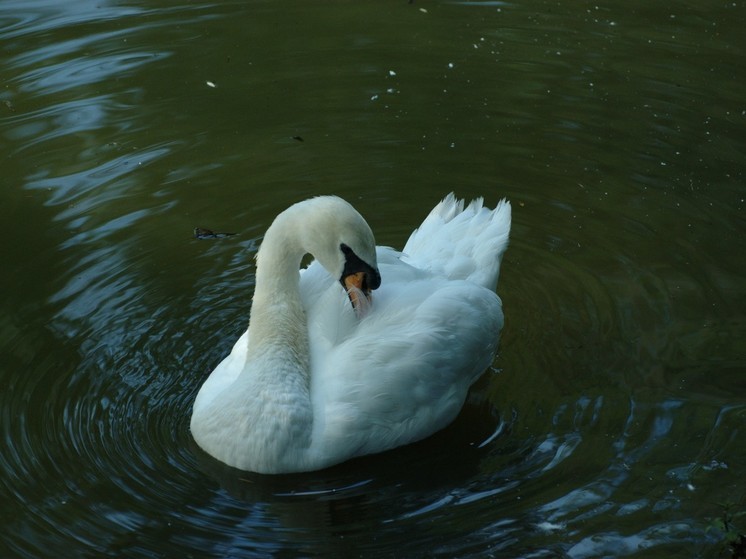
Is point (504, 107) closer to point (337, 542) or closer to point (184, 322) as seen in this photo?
point (184, 322)

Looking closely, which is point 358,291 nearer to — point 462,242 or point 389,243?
point 462,242

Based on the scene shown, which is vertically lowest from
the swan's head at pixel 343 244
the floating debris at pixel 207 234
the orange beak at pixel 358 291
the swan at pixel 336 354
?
the floating debris at pixel 207 234

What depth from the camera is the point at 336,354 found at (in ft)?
17.6

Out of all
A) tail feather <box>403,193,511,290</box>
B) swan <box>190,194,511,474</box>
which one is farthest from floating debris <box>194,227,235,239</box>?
swan <box>190,194,511,474</box>

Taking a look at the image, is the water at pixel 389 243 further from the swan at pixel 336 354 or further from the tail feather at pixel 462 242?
the tail feather at pixel 462 242

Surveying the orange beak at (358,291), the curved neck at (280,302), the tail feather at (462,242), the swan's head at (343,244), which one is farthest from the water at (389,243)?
the swan's head at (343,244)

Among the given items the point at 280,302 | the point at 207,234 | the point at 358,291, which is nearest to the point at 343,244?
the point at 358,291

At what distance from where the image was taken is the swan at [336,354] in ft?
16.8

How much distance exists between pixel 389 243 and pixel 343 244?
207cm

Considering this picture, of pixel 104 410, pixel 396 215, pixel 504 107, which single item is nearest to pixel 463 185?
pixel 396 215

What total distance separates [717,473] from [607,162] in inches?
137

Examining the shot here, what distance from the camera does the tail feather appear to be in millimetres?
6152

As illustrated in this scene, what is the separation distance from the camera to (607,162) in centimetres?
805

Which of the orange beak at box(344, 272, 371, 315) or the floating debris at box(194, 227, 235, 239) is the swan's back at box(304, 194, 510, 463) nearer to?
the orange beak at box(344, 272, 371, 315)
